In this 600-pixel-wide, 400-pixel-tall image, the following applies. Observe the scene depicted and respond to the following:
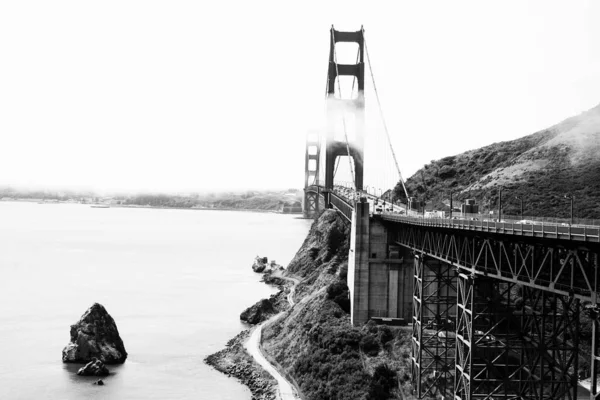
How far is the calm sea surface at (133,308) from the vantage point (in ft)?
145

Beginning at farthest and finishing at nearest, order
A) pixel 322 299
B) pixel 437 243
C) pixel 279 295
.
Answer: pixel 279 295
pixel 322 299
pixel 437 243

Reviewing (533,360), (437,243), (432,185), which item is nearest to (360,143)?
(432,185)

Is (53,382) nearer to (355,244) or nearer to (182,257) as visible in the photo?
(355,244)

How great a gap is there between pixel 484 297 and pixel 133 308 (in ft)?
153

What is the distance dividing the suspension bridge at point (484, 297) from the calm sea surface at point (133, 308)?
11157 millimetres

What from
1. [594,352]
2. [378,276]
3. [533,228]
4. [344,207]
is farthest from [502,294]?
[344,207]

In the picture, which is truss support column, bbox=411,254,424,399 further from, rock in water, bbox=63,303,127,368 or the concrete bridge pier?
rock in water, bbox=63,303,127,368

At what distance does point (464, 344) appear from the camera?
3052 centimetres

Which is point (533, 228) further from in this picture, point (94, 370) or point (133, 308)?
point (133, 308)

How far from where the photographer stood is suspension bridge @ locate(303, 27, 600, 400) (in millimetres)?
21625

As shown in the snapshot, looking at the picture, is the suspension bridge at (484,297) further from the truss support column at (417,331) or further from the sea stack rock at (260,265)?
the sea stack rock at (260,265)

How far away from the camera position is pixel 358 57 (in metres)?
83.0

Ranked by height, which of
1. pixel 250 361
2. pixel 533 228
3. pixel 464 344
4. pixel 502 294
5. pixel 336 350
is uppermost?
pixel 533 228

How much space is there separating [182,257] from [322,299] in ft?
253
